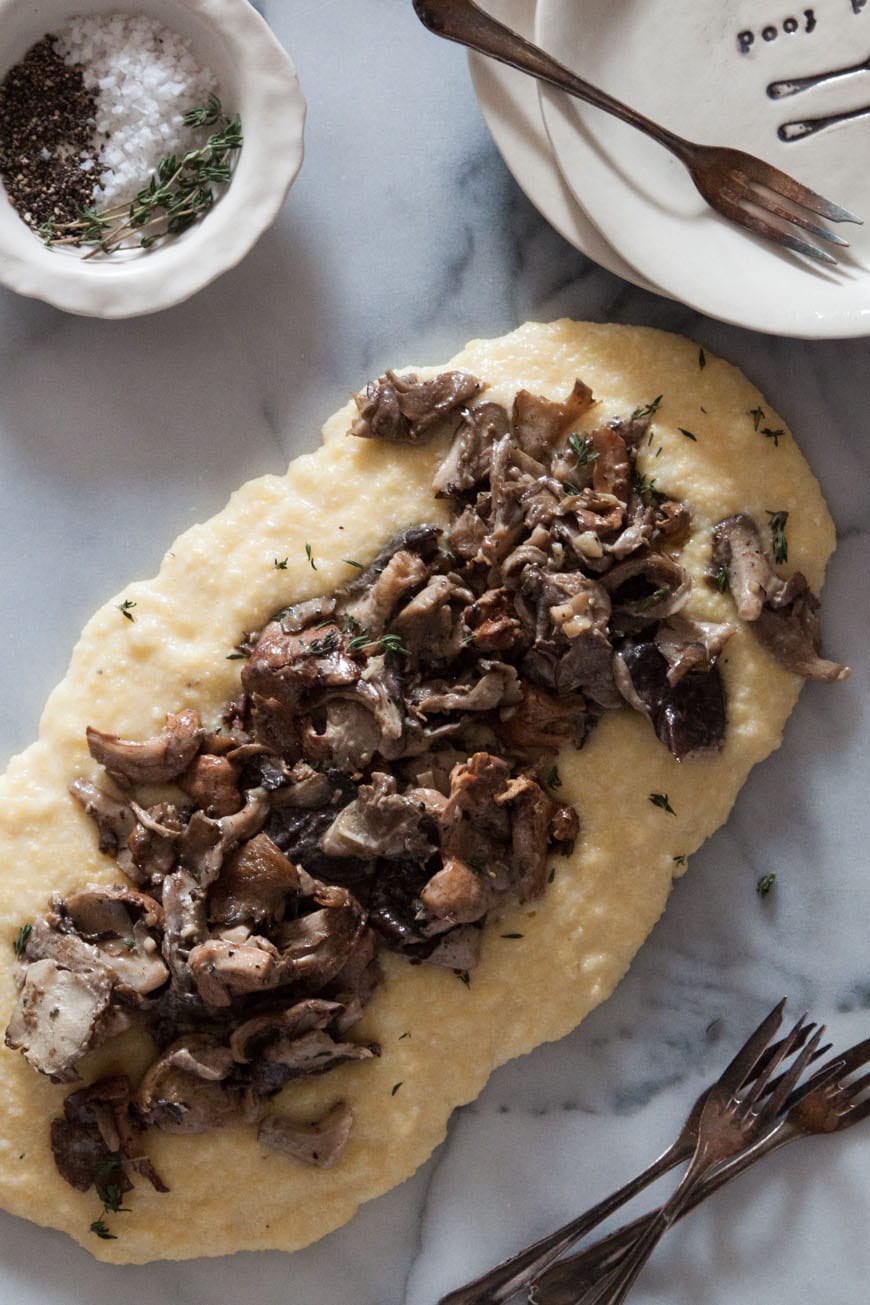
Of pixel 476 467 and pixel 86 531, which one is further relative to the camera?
pixel 86 531

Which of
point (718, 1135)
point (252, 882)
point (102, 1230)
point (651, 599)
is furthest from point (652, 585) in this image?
point (102, 1230)

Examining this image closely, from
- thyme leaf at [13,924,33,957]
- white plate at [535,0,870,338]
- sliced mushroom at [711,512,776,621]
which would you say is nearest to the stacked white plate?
white plate at [535,0,870,338]

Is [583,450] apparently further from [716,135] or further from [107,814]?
[107,814]

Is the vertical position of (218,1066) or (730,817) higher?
(218,1066)

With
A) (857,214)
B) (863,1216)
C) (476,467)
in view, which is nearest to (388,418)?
(476,467)

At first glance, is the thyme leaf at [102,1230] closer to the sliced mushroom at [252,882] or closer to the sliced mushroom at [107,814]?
the sliced mushroom at [252,882]

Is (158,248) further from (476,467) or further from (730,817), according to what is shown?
(730,817)
